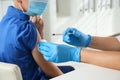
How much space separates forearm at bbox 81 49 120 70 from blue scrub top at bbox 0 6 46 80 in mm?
320

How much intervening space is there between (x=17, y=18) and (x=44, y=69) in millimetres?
369

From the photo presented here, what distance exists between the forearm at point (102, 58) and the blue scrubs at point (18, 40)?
1.05ft

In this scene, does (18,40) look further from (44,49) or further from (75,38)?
(75,38)

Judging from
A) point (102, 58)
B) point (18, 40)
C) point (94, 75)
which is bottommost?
point (94, 75)

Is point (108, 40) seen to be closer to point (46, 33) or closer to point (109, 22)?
point (46, 33)

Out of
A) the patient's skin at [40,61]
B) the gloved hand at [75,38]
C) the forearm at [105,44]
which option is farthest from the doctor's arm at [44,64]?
the forearm at [105,44]

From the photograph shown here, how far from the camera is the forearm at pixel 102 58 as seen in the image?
1240 millimetres

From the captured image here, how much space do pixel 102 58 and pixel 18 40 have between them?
0.51m

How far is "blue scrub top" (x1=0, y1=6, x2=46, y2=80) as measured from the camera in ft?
4.26

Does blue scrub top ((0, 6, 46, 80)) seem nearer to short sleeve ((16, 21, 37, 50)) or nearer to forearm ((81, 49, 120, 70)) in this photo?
short sleeve ((16, 21, 37, 50))

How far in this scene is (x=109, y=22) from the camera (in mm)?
3092

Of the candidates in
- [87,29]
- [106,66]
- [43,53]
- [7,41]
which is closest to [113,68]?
[106,66]

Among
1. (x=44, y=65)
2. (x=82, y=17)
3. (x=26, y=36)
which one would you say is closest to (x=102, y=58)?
(x=44, y=65)

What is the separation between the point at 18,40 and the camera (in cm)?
129
